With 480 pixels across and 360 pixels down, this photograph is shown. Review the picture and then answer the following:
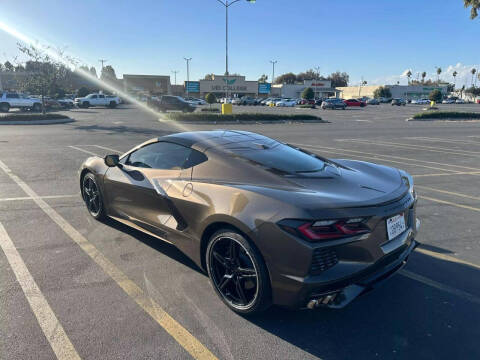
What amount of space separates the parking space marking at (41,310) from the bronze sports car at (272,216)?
3.91ft

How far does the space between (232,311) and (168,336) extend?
59cm

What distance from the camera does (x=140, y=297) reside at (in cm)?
326

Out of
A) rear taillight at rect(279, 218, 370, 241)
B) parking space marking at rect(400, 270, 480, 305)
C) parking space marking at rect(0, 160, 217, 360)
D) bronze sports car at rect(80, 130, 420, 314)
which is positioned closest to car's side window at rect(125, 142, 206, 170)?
bronze sports car at rect(80, 130, 420, 314)

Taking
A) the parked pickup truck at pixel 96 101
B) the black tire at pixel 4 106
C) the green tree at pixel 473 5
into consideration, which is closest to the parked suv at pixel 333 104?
the green tree at pixel 473 5

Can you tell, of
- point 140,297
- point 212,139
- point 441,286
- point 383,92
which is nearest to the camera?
point 140,297

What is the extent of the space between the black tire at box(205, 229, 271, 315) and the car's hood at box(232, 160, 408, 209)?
0.49m

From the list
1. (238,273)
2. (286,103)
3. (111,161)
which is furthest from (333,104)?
(238,273)

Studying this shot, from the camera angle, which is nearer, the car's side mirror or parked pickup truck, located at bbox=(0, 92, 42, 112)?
the car's side mirror

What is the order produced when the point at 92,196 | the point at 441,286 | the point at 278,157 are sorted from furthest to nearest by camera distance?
the point at 92,196 < the point at 278,157 < the point at 441,286

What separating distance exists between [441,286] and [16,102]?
119 feet

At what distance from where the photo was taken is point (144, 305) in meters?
3.14

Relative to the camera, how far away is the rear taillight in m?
2.51

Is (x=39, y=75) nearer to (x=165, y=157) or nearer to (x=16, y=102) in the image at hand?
(x=16, y=102)

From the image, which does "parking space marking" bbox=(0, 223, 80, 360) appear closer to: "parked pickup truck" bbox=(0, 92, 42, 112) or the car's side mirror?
the car's side mirror
